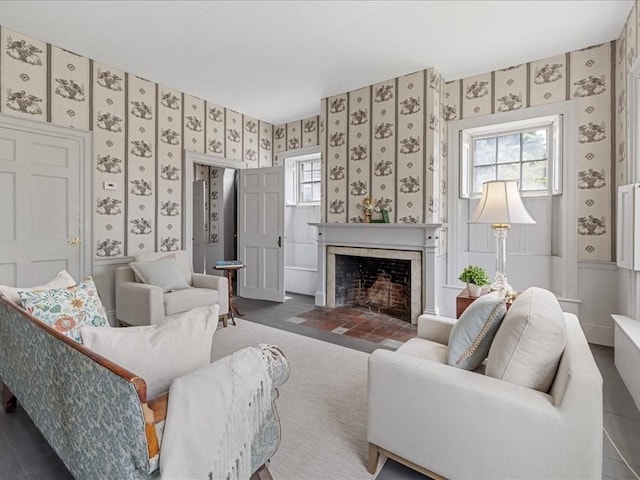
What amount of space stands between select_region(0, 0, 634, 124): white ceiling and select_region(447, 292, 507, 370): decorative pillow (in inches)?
97.0

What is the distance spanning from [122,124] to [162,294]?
2.09 meters

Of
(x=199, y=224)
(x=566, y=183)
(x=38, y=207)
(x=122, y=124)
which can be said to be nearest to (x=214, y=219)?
(x=199, y=224)

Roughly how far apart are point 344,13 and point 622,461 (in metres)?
3.44

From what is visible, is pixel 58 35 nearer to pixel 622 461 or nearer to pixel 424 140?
pixel 424 140

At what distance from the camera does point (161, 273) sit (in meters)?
3.51

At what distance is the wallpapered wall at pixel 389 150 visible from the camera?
12.6 ft

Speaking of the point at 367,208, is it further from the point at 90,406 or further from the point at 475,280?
the point at 90,406

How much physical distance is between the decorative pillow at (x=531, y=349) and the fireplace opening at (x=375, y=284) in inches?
114

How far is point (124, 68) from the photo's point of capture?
12.2ft

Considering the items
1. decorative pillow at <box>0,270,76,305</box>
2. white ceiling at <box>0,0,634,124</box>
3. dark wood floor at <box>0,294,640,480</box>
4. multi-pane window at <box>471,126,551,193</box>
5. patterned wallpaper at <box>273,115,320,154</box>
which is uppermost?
white ceiling at <box>0,0,634,124</box>

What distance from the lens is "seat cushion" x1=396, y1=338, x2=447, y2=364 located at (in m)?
1.75

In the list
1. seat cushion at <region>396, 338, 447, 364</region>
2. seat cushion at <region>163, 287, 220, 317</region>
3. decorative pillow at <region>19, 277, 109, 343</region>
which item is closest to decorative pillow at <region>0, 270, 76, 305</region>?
decorative pillow at <region>19, 277, 109, 343</region>

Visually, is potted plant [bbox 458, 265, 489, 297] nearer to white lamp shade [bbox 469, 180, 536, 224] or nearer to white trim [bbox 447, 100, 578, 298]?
white lamp shade [bbox 469, 180, 536, 224]

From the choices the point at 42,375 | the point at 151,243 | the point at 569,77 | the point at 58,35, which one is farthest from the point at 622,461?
the point at 58,35
